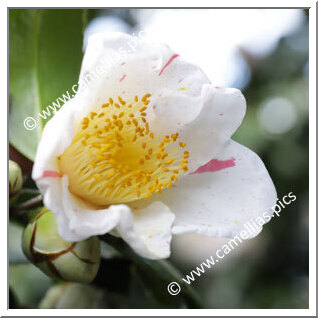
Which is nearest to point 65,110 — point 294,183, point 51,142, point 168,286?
point 51,142

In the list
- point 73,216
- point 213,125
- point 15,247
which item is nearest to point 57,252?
point 73,216

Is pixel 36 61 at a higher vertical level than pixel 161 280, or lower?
higher

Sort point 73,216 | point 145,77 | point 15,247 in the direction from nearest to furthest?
point 73,216 < point 145,77 < point 15,247

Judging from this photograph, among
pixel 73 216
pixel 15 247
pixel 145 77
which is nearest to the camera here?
pixel 73 216

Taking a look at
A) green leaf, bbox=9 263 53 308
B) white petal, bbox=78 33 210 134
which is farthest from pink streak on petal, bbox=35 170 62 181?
green leaf, bbox=9 263 53 308

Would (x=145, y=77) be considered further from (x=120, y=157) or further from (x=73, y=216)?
(x=73, y=216)

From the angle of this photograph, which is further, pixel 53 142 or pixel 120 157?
pixel 120 157

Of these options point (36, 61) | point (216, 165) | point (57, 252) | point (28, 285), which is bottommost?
point (28, 285)
